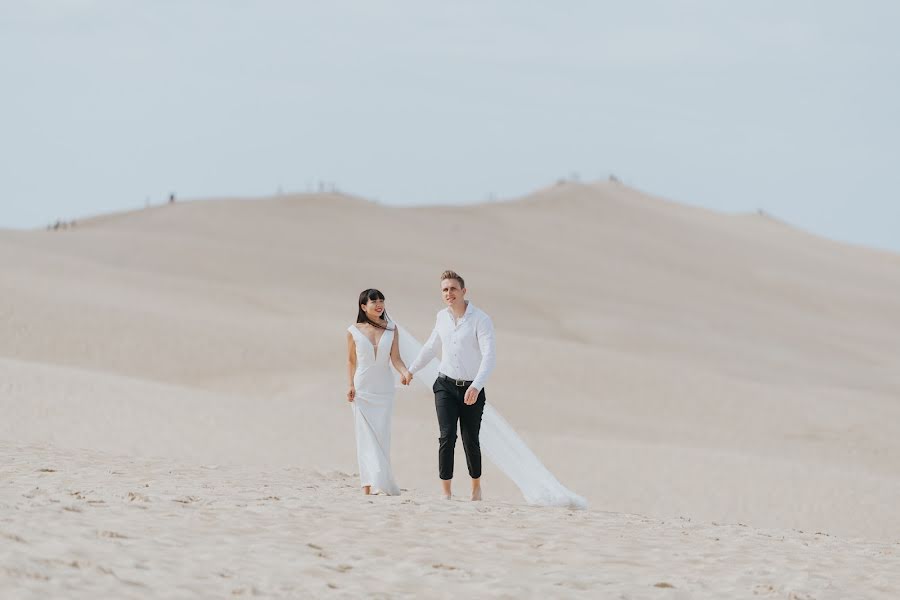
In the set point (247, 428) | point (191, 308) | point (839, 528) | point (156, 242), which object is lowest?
point (839, 528)

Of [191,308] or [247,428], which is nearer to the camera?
[247,428]

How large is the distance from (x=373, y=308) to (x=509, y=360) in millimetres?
16533

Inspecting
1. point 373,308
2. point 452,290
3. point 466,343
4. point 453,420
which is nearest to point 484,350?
point 466,343

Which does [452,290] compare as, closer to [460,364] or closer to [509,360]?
[460,364]

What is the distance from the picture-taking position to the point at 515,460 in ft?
34.1

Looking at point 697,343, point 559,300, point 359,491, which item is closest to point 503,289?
point 559,300

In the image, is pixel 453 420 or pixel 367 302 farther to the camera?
pixel 367 302

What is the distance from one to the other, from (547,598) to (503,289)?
3450cm

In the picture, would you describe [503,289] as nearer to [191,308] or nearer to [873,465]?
[191,308]

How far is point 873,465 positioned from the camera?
72.4 feet

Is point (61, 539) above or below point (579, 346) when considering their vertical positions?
below

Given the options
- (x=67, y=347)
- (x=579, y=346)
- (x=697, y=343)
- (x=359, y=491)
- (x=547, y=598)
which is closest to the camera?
(x=547, y=598)

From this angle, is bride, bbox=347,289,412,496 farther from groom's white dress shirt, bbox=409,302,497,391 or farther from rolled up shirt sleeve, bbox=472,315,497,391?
rolled up shirt sleeve, bbox=472,315,497,391

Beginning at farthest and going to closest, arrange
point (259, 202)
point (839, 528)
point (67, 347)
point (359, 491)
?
point (259, 202), point (67, 347), point (839, 528), point (359, 491)
